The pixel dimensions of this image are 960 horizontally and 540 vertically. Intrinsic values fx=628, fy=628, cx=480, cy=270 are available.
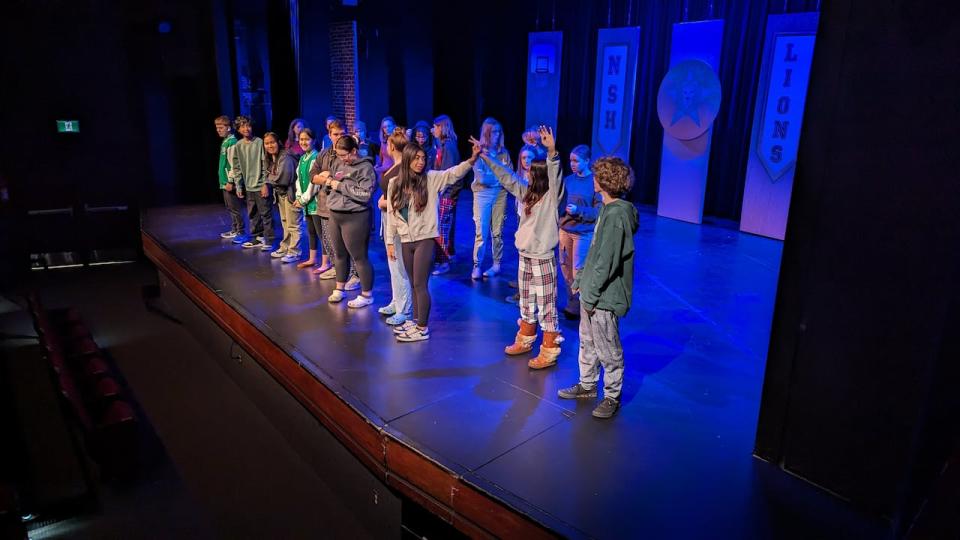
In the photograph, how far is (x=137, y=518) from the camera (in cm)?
376

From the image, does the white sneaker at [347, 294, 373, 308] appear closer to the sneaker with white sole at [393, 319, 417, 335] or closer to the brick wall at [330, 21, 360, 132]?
the sneaker with white sole at [393, 319, 417, 335]

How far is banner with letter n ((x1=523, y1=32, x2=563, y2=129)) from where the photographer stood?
10344 mm

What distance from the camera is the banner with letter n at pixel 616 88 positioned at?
9141 millimetres

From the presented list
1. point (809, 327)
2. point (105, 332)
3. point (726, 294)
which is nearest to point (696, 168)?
point (726, 294)

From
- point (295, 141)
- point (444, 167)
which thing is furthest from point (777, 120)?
point (295, 141)

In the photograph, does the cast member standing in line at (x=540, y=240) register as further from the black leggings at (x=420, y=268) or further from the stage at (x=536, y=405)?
the black leggings at (x=420, y=268)

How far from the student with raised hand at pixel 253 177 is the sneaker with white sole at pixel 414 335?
9.76 feet

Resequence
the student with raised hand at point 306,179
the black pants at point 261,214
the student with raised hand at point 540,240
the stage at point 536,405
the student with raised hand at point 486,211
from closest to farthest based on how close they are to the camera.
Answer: the stage at point 536,405 < the student with raised hand at point 540,240 < the student with raised hand at point 306,179 < the student with raised hand at point 486,211 < the black pants at point 261,214

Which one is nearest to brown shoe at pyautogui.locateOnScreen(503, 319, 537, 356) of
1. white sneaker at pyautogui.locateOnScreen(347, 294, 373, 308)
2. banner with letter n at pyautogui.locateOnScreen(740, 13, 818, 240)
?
white sneaker at pyautogui.locateOnScreen(347, 294, 373, 308)

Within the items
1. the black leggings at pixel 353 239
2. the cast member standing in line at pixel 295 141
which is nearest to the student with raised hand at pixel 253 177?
the cast member standing in line at pixel 295 141

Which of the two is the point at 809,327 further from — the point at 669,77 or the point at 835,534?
the point at 669,77

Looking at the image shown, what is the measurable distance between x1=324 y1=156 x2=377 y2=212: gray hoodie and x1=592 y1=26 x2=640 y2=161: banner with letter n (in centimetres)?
554

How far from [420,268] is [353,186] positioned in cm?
95

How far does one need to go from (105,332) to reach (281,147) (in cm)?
276
